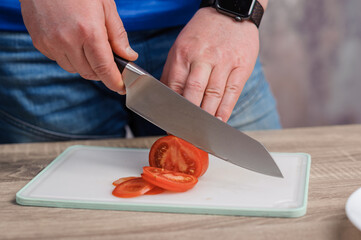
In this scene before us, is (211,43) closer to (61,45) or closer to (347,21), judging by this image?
(61,45)

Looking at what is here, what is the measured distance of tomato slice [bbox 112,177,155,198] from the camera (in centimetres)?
87

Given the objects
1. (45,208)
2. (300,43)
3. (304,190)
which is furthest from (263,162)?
(300,43)

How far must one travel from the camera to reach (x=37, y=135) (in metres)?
1.30

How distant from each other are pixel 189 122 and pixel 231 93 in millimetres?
130

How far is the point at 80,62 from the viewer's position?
0.94 m

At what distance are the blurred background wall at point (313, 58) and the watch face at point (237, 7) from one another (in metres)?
1.42

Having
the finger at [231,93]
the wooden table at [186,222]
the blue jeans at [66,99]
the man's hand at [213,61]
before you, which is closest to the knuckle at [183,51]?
the man's hand at [213,61]

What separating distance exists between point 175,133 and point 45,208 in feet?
0.91

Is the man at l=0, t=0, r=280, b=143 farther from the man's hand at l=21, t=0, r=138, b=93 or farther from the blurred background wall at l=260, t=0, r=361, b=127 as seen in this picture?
the blurred background wall at l=260, t=0, r=361, b=127

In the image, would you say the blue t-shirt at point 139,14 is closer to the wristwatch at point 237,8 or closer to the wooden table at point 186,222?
the wristwatch at point 237,8

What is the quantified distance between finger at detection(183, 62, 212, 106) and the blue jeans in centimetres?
28

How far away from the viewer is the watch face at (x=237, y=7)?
1101 mm

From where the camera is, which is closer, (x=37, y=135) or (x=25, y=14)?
(x=25, y=14)

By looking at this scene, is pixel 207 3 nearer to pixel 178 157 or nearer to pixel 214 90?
pixel 214 90
